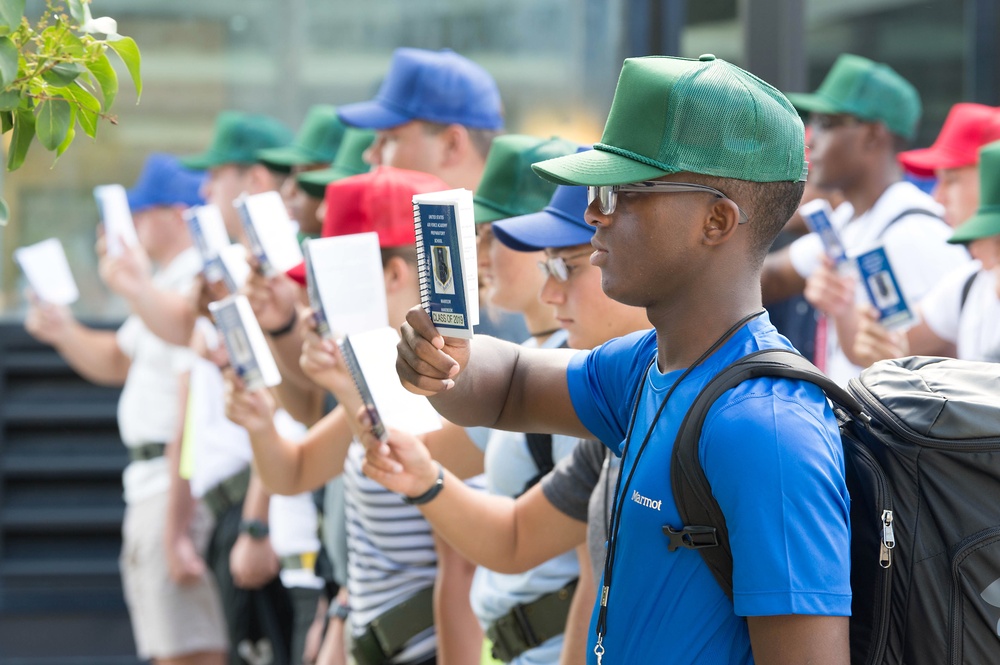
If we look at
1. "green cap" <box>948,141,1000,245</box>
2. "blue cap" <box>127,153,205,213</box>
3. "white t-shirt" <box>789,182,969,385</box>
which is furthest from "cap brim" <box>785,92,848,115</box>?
"blue cap" <box>127,153,205,213</box>

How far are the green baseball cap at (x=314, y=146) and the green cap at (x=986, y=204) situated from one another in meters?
2.48

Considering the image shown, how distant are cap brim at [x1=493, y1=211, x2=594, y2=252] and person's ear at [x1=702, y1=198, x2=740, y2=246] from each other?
2.61 feet

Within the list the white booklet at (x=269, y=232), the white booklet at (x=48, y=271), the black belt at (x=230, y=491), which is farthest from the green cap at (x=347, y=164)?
the white booklet at (x=48, y=271)

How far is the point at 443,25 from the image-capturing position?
739cm

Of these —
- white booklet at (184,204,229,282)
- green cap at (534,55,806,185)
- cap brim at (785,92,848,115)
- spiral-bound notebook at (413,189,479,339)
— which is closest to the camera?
green cap at (534,55,806,185)

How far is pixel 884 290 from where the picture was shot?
11.9ft

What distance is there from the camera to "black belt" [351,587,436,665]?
10.5 feet

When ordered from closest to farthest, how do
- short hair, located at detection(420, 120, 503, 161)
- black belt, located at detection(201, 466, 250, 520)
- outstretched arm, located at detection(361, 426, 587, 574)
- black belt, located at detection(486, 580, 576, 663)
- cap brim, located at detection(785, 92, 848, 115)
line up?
1. outstretched arm, located at detection(361, 426, 587, 574)
2. black belt, located at detection(486, 580, 576, 663)
3. short hair, located at detection(420, 120, 503, 161)
4. cap brim, located at detection(785, 92, 848, 115)
5. black belt, located at detection(201, 466, 250, 520)

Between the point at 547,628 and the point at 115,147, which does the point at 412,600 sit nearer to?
the point at 547,628

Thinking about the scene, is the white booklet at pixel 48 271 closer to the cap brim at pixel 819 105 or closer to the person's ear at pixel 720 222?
the cap brim at pixel 819 105

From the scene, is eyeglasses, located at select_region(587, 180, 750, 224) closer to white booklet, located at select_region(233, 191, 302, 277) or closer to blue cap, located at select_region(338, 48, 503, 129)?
white booklet, located at select_region(233, 191, 302, 277)

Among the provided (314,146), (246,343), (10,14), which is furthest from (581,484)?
(314,146)

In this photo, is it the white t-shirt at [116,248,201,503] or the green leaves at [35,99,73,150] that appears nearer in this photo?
the green leaves at [35,99,73,150]

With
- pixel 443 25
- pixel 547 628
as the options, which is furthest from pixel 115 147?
pixel 547 628
